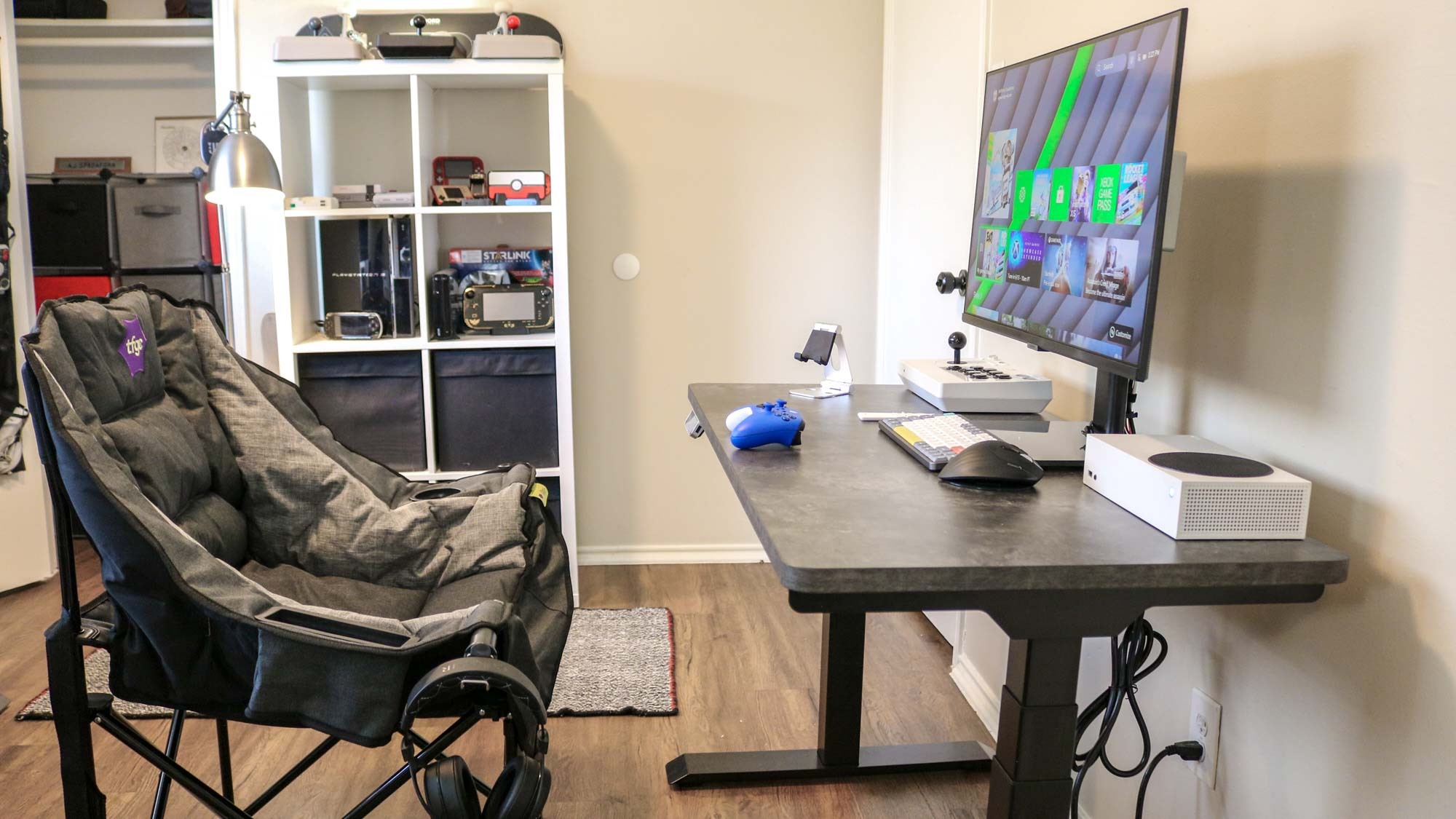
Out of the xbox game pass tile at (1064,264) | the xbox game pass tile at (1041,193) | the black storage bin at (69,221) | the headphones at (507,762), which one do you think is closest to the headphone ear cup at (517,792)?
the headphones at (507,762)

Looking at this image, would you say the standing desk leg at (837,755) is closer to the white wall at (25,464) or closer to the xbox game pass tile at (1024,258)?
the xbox game pass tile at (1024,258)

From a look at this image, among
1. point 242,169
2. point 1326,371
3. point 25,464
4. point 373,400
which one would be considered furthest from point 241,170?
point 1326,371

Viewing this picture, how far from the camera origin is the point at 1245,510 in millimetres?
1206

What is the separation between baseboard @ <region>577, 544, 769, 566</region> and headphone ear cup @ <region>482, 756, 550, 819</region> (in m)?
2.23

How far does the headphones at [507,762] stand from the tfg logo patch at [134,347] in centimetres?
74

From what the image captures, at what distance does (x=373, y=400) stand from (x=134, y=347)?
142 cm

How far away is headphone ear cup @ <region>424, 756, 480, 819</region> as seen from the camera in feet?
4.52

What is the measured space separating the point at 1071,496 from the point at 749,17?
2.48 meters

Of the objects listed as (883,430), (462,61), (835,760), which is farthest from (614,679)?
(462,61)

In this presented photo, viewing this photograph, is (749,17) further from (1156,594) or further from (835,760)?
(1156,594)

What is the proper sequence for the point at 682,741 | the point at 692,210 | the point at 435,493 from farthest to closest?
the point at 692,210, the point at 682,741, the point at 435,493

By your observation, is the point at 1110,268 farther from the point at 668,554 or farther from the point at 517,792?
the point at 668,554

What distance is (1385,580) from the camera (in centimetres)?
127

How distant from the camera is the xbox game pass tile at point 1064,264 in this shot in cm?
157
